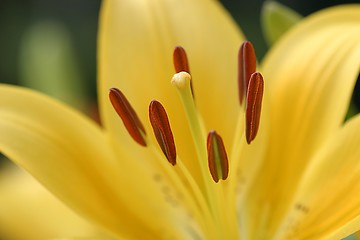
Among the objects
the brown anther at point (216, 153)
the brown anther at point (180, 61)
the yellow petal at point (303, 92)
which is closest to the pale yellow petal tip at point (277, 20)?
the yellow petal at point (303, 92)

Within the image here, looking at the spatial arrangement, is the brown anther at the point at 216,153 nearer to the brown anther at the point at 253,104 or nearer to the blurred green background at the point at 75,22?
the brown anther at the point at 253,104

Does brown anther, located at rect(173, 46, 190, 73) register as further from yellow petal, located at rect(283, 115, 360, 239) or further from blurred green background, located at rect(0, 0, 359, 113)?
blurred green background, located at rect(0, 0, 359, 113)

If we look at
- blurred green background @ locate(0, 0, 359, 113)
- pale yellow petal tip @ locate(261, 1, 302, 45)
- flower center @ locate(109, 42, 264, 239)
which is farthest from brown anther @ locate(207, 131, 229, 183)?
blurred green background @ locate(0, 0, 359, 113)

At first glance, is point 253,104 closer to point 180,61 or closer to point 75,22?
point 180,61

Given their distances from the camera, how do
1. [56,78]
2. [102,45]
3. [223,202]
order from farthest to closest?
[56,78] < [102,45] < [223,202]

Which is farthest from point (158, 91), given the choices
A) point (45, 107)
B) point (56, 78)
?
point (56, 78)

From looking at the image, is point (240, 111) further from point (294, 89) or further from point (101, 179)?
point (101, 179)
